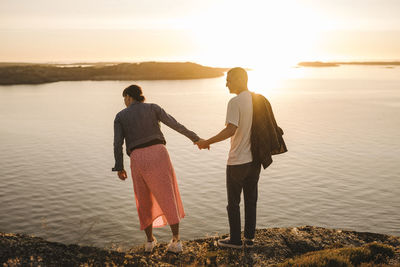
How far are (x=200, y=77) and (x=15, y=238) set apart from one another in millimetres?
162435

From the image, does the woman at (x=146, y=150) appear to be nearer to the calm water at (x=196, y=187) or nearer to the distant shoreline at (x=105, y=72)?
the calm water at (x=196, y=187)

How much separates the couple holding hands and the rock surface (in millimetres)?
514

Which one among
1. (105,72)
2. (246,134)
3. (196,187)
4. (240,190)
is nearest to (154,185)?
(240,190)

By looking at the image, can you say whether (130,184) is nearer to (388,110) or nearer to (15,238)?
(15,238)

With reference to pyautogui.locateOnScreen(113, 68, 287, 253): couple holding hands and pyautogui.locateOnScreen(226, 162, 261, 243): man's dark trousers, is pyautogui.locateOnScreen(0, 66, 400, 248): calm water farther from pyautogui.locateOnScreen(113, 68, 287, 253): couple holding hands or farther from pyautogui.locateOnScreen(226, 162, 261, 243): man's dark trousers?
pyautogui.locateOnScreen(113, 68, 287, 253): couple holding hands

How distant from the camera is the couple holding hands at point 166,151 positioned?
5.56m

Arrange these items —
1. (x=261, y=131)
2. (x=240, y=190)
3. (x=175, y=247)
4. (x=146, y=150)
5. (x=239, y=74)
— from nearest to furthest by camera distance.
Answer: (x=239, y=74)
(x=261, y=131)
(x=146, y=150)
(x=240, y=190)
(x=175, y=247)

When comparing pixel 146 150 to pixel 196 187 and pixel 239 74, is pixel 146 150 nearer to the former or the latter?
pixel 239 74

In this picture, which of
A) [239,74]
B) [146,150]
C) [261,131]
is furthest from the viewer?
[146,150]

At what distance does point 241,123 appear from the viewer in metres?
5.60

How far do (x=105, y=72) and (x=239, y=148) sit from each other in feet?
504

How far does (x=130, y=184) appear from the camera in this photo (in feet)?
46.2

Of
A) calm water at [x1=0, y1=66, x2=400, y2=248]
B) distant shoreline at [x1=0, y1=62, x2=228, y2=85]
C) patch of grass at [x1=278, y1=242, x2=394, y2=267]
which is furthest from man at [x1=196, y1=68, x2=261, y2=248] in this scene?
distant shoreline at [x1=0, y1=62, x2=228, y2=85]

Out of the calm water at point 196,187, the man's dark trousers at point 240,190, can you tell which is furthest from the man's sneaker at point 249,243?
the calm water at point 196,187
